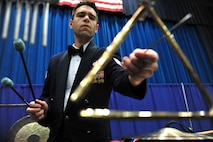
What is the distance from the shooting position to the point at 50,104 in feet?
2.53

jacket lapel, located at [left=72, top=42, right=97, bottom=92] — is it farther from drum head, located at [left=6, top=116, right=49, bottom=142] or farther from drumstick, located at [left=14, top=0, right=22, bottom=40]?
drum head, located at [left=6, top=116, right=49, bottom=142]

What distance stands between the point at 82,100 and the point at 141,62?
0.35 metres

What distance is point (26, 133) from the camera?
1961 mm

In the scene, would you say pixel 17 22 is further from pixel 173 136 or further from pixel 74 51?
pixel 173 136

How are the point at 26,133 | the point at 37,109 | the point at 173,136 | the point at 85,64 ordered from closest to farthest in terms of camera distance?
1. the point at 173,136
2. the point at 37,109
3. the point at 85,64
4. the point at 26,133

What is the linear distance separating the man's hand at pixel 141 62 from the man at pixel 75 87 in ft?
0.23

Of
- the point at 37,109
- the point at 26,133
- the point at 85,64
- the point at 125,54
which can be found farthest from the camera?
the point at 125,54

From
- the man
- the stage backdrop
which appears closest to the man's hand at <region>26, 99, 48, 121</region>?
the man

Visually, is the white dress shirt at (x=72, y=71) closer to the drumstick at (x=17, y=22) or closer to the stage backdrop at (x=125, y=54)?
the drumstick at (x=17, y=22)

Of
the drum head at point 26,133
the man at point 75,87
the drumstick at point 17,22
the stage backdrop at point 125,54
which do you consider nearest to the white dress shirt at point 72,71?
the man at point 75,87

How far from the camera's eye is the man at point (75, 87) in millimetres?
635

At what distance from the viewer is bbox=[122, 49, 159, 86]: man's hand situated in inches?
14.7

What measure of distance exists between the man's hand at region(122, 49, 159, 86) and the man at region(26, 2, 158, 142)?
69 mm

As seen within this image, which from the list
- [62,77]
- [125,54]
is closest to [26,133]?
[62,77]
